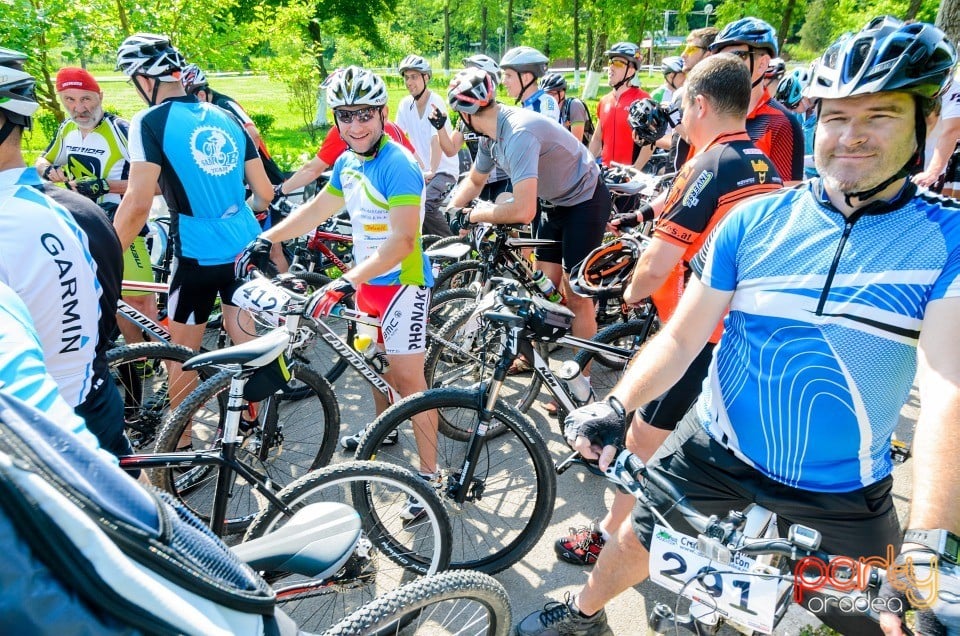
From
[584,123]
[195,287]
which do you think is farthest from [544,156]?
[584,123]

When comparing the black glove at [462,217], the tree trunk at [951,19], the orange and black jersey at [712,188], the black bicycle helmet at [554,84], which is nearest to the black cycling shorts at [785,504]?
the orange and black jersey at [712,188]

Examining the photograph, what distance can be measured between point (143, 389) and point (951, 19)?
11.8 m

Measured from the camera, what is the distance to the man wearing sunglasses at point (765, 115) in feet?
13.3

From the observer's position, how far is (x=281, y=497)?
2533 millimetres

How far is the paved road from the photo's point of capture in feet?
9.36

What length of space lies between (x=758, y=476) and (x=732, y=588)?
508 mm

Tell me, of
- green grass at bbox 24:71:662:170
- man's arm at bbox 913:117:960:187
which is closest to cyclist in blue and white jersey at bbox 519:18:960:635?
green grass at bbox 24:71:662:170

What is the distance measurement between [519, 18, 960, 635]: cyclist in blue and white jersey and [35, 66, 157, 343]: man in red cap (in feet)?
14.5

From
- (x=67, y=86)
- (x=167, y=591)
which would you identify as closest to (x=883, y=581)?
(x=167, y=591)

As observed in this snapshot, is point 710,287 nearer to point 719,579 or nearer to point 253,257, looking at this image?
point 719,579

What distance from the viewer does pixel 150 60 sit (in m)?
3.76

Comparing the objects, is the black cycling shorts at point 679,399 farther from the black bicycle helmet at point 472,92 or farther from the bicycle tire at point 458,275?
the bicycle tire at point 458,275

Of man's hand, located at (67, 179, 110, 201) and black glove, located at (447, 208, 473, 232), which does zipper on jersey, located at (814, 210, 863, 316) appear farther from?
man's hand, located at (67, 179, 110, 201)

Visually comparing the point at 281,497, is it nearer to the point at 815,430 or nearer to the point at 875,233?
the point at 815,430
